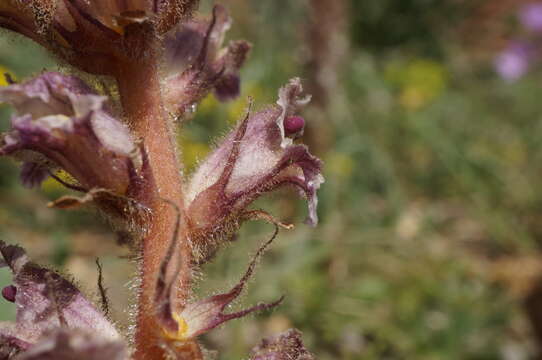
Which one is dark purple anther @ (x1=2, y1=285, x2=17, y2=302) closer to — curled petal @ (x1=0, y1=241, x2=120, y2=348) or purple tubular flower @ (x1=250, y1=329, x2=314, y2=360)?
curled petal @ (x1=0, y1=241, x2=120, y2=348)

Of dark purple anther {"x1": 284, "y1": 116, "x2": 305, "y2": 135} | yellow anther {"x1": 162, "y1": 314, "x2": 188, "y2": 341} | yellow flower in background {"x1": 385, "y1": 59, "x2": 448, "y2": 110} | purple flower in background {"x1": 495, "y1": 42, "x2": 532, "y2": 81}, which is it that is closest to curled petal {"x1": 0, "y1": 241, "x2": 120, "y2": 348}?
yellow anther {"x1": 162, "y1": 314, "x2": 188, "y2": 341}

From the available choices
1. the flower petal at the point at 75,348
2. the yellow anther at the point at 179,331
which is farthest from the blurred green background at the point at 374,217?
the flower petal at the point at 75,348

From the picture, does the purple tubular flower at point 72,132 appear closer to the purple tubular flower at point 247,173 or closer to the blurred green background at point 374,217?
the purple tubular flower at point 247,173

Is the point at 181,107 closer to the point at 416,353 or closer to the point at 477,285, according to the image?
the point at 416,353

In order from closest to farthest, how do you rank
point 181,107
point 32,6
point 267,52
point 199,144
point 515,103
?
1. point 32,6
2. point 181,107
3. point 199,144
4. point 267,52
5. point 515,103

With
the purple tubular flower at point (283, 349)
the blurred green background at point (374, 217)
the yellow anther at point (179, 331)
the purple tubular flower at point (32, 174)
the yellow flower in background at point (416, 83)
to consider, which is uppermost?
the yellow flower in background at point (416, 83)

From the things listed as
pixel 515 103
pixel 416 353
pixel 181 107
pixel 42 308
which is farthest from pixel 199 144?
pixel 515 103
